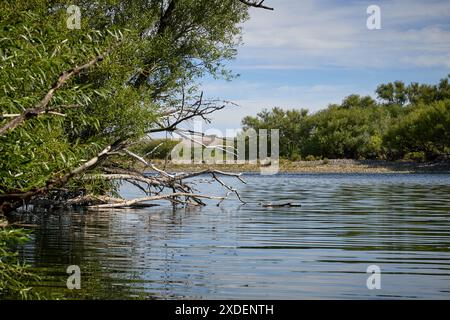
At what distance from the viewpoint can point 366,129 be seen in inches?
5133

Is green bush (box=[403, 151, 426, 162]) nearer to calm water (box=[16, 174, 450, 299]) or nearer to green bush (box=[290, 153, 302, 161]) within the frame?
green bush (box=[290, 153, 302, 161])

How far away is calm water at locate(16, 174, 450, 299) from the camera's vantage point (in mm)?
13484

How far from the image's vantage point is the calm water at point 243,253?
44.2 feet

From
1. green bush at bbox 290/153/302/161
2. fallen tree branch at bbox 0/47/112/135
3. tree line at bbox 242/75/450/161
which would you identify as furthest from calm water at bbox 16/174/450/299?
green bush at bbox 290/153/302/161

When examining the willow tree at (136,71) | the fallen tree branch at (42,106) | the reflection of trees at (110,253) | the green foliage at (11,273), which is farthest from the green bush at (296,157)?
the fallen tree branch at (42,106)

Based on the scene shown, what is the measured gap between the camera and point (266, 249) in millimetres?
19172

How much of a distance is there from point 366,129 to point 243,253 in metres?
114

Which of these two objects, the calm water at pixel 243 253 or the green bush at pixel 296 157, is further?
the green bush at pixel 296 157

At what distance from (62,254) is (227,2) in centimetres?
1887

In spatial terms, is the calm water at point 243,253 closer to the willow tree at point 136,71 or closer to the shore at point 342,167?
the willow tree at point 136,71

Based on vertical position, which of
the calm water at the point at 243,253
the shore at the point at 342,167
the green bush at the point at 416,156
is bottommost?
the calm water at the point at 243,253

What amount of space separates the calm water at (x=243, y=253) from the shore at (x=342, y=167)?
75.1 metres

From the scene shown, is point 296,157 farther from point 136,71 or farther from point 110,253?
point 110,253

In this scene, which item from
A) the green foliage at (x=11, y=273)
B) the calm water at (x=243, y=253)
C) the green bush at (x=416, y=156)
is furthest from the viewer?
the green bush at (x=416, y=156)
